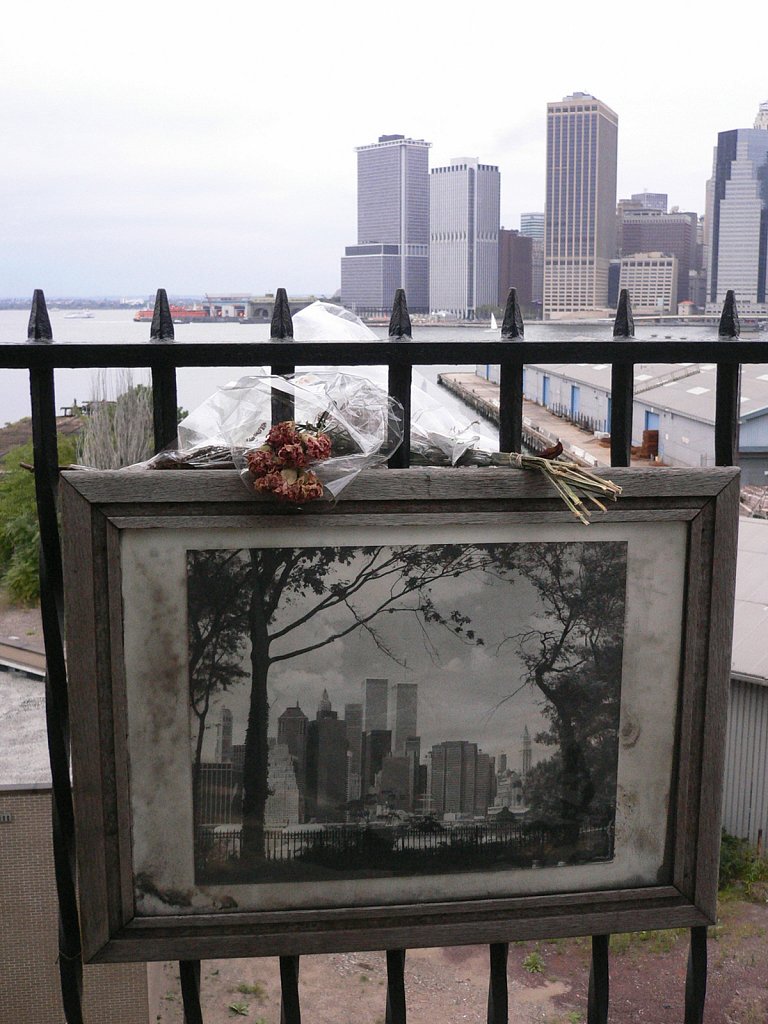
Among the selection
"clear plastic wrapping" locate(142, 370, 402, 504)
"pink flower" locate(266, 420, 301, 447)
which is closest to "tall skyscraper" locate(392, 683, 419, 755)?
"clear plastic wrapping" locate(142, 370, 402, 504)

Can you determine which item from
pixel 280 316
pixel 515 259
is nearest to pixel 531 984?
pixel 515 259

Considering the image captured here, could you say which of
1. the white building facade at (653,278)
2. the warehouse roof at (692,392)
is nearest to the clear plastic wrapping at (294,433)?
the white building facade at (653,278)

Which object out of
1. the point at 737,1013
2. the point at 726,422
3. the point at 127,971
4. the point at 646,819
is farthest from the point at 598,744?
the point at 737,1013

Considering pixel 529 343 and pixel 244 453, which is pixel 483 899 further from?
pixel 529 343

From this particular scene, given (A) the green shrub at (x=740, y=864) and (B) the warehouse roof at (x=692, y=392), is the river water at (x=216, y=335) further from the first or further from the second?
(A) the green shrub at (x=740, y=864)

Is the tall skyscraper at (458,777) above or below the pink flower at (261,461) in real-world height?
below

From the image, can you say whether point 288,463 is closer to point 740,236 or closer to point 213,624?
point 213,624

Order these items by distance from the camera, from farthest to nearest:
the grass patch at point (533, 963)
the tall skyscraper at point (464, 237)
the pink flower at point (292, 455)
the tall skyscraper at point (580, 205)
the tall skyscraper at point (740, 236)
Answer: the grass patch at point (533, 963), the tall skyscraper at point (580, 205), the tall skyscraper at point (740, 236), the tall skyscraper at point (464, 237), the pink flower at point (292, 455)

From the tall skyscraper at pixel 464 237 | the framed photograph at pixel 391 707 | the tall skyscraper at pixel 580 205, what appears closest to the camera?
the framed photograph at pixel 391 707

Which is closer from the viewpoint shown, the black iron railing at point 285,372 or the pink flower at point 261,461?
the pink flower at point 261,461
